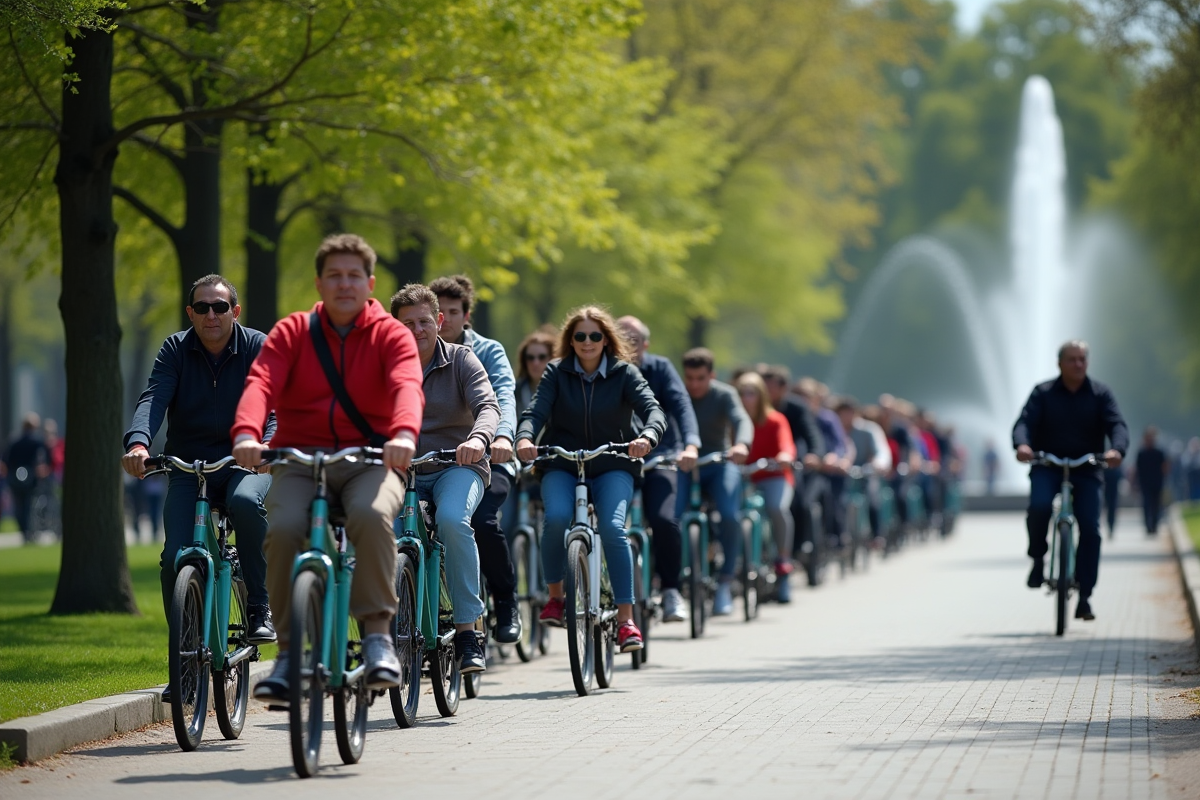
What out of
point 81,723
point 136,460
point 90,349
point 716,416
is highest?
point 90,349

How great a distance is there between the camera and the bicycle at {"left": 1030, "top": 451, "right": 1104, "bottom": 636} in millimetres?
13769

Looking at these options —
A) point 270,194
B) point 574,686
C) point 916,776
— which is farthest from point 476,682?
point 270,194

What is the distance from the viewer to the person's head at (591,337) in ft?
36.1

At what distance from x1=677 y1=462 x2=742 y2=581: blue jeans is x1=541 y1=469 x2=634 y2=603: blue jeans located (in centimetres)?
428

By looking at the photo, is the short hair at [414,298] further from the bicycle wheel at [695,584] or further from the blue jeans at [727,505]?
the blue jeans at [727,505]

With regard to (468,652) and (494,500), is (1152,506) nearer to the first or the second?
(494,500)

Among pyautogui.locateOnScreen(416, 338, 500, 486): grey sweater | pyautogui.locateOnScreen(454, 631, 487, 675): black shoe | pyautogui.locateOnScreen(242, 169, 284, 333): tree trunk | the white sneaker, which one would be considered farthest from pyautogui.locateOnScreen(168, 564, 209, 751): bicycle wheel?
pyautogui.locateOnScreen(242, 169, 284, 333): tree trunk

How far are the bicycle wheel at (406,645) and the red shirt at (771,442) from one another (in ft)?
28.6

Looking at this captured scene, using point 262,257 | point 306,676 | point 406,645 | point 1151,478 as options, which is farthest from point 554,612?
point 1151,478

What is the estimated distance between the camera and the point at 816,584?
2100 cm

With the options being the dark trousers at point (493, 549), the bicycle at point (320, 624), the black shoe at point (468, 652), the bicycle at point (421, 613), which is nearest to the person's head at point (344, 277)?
the bicycle at point (320, 624)

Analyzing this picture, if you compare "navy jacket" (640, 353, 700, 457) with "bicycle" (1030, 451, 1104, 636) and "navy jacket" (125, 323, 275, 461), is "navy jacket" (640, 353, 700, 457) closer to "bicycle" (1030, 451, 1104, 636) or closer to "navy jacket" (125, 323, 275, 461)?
"bicycle" (1030, 451, 1104, 636)

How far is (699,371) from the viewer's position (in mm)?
15164

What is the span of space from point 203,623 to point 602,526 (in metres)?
3.12
